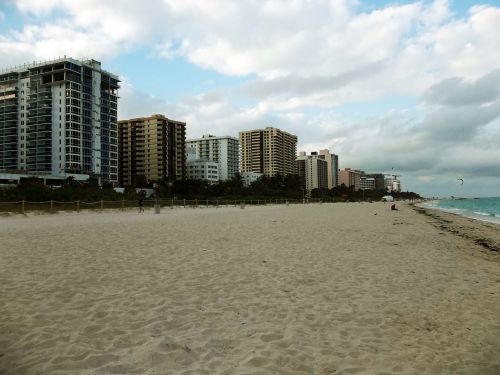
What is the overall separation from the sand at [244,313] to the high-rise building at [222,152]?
17131cm

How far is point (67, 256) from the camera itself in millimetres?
10930

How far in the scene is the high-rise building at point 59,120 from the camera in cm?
10656

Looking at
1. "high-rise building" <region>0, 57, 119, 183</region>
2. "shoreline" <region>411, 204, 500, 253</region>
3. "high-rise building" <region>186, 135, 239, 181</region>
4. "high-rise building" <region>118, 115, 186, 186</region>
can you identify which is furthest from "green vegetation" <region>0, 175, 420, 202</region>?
"high-rise building" <region>186, 135, 239, 181</region>

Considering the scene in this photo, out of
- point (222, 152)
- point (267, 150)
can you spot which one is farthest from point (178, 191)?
point (267, 150)

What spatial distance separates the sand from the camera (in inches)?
171

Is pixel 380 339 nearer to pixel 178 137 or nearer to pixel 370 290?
pixel 370 290

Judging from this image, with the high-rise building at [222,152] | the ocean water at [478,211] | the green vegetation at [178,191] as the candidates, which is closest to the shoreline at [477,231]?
the ocean water at [478,211]

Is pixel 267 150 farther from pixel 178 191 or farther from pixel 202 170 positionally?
pixel 178 191

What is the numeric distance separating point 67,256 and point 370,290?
832 centimetres

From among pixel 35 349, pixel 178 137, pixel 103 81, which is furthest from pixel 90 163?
pixel 35 349

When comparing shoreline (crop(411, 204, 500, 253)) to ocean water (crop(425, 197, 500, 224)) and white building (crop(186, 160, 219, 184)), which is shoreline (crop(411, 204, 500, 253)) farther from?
white building (crop(186, 160, 219, 184))

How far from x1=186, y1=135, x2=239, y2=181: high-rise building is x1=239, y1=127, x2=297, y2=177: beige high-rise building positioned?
18.3 ft

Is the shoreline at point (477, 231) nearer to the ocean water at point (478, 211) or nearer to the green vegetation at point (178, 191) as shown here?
the ocean water at point (478, 211)

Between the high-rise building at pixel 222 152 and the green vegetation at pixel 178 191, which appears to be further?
the high-rise building at pixel 222 152
